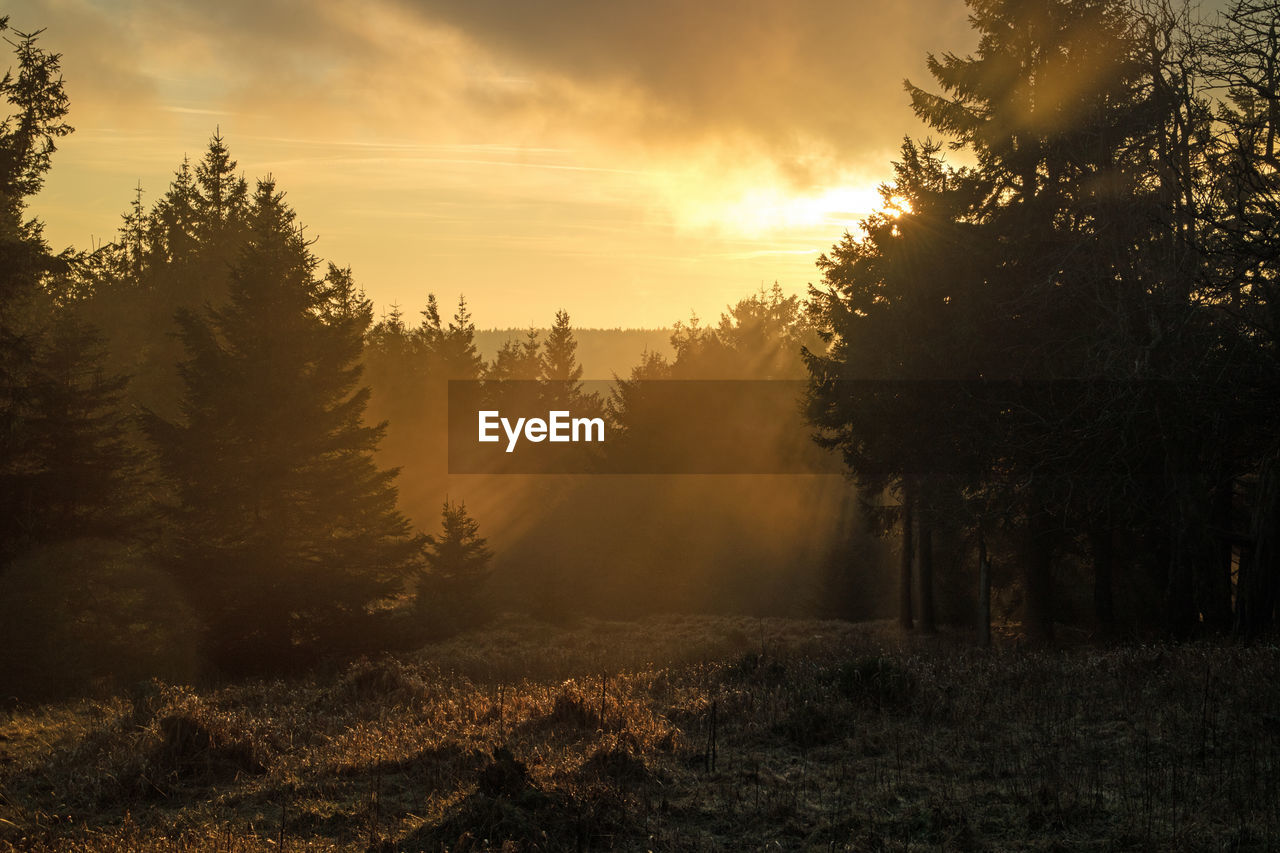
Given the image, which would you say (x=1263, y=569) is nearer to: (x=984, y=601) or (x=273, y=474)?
(x=984, y=601)

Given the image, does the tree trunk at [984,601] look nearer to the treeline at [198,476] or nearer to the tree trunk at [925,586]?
the tree trunk at [925,586]

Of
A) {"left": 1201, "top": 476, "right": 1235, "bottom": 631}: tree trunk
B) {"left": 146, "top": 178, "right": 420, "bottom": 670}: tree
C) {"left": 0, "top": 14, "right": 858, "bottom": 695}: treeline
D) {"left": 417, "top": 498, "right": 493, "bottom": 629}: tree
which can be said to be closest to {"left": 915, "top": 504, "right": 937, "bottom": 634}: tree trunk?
{"left": 1201, "top": 476, "right": 1235, "bottom": 631}: tree trunk

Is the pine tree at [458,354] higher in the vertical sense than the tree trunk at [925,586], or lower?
higher

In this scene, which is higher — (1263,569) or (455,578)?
(1263,569)

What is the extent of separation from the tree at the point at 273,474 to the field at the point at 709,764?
9649 mm

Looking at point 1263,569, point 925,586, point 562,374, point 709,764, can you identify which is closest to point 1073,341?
point 1263,569

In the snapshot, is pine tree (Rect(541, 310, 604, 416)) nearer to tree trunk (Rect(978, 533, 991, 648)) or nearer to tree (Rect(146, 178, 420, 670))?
tree (Rect(146, 178, 420, 670))

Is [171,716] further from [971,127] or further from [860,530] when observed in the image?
[860,530]

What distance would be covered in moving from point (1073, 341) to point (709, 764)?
1452cm

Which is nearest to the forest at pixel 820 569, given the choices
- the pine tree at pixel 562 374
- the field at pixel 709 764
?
the field at pixel 709 764

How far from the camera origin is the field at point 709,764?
668cm

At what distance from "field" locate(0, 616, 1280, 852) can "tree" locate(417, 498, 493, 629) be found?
17883 mm

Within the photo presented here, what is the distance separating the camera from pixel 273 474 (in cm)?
2436

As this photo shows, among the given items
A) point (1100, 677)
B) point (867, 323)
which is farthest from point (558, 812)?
point (867, 323)
